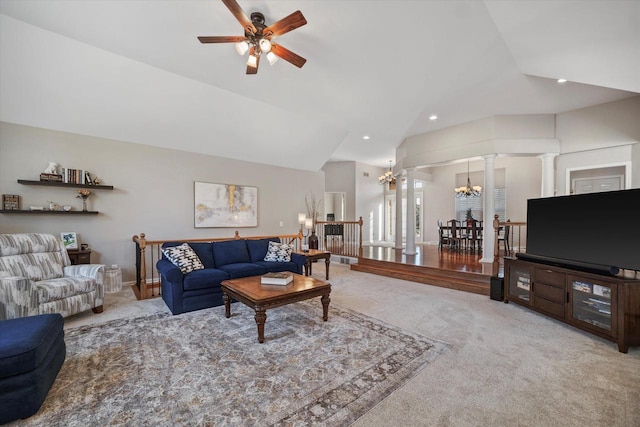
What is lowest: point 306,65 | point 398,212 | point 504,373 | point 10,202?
point 504,373

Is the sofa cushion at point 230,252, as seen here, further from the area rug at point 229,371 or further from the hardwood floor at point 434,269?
the hardwood floor at point 434,269

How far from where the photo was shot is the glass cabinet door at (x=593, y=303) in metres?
2.67

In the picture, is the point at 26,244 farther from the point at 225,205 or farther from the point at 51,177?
the point at 225,205

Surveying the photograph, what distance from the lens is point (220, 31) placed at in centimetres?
352

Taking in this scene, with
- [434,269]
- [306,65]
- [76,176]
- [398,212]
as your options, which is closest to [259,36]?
[306,65]

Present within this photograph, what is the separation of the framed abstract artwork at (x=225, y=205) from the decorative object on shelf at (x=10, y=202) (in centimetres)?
260

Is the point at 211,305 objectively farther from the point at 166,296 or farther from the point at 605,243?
the point at 605,243

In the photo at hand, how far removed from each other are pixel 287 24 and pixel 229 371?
3.37m

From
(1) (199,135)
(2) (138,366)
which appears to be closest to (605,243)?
(2) (138,366)

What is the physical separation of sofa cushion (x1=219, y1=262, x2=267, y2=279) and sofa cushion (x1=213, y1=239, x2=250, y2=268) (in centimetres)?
14

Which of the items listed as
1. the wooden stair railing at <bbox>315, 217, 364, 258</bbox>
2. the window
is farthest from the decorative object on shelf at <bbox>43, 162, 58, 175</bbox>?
the window

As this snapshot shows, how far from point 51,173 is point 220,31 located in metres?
3.52

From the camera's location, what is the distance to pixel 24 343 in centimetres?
173

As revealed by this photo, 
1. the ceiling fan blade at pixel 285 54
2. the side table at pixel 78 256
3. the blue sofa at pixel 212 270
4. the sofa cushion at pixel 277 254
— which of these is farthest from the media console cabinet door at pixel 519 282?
the side table at pixel 78 256
